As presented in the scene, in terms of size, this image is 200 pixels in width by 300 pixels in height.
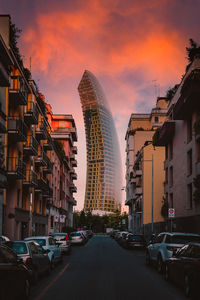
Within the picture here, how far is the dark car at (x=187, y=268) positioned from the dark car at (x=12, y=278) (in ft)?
13.0

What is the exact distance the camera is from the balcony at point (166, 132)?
38.8 meters

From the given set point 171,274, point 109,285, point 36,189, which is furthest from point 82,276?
point 36,189

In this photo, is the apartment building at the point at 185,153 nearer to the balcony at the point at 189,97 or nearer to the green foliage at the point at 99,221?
the balcony at the point at 189,97

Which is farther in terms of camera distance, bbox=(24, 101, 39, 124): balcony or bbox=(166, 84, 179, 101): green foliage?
bbox=(166, 84, 179, 101): green foliage

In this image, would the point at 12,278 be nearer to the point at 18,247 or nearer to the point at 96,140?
the point at 18,247

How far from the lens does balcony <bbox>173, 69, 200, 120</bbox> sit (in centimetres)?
2669

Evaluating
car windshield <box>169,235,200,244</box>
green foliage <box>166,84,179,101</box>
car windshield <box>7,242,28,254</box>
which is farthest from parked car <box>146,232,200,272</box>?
green foliage <box>166,84,179,101</box>

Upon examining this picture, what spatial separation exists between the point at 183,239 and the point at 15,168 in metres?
17.0

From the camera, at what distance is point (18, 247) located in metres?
12.4

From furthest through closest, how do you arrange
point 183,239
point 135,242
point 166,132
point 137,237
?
point 166,132, point 137,237, point 135,242, point 183,239

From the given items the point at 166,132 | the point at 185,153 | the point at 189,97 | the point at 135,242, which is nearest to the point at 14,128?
the point at 189,97

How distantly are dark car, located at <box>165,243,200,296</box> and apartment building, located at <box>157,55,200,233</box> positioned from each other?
611 inches

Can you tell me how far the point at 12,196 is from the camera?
3256cm

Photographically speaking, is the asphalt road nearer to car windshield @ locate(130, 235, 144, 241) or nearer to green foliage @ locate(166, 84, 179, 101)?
car windshield @ locate(130, 235, 144, 241)
